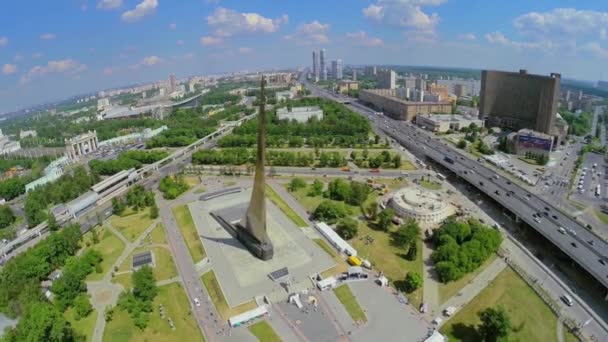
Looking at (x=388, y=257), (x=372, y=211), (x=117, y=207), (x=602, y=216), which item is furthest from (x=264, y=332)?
(x=602, y=216)

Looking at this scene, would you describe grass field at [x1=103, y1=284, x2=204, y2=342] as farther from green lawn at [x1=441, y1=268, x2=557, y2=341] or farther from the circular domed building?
the circular domed building

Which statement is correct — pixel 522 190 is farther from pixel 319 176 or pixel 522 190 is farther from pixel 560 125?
pixel 560 125

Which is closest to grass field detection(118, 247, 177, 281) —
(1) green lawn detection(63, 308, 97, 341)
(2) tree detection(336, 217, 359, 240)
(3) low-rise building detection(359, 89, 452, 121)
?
(1) green lawn detection(63, 308, 97, 341)

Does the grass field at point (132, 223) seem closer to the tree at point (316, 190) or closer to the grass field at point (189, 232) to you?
the grass field at point (189, 232)

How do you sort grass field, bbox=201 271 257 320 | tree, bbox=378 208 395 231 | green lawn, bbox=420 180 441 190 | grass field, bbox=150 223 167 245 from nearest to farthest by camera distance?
grass field, bbox=201 271 257 320
grass field, bbox=150 223 167 245
tree, bbox=378 208 395 231
green lawn, bbox=420 180 441 190

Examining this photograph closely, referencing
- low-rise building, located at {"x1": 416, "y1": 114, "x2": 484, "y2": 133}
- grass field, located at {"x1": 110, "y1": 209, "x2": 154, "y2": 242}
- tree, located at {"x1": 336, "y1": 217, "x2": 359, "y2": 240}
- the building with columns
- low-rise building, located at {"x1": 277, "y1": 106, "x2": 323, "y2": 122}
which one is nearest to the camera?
tree, located at {"x1": 336, "y1": 217, "x2": 359, "y2": 240}

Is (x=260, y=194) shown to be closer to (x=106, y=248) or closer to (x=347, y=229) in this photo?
(x=347, y=229)

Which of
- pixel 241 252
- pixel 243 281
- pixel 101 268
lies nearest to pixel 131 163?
pixel 101 268
